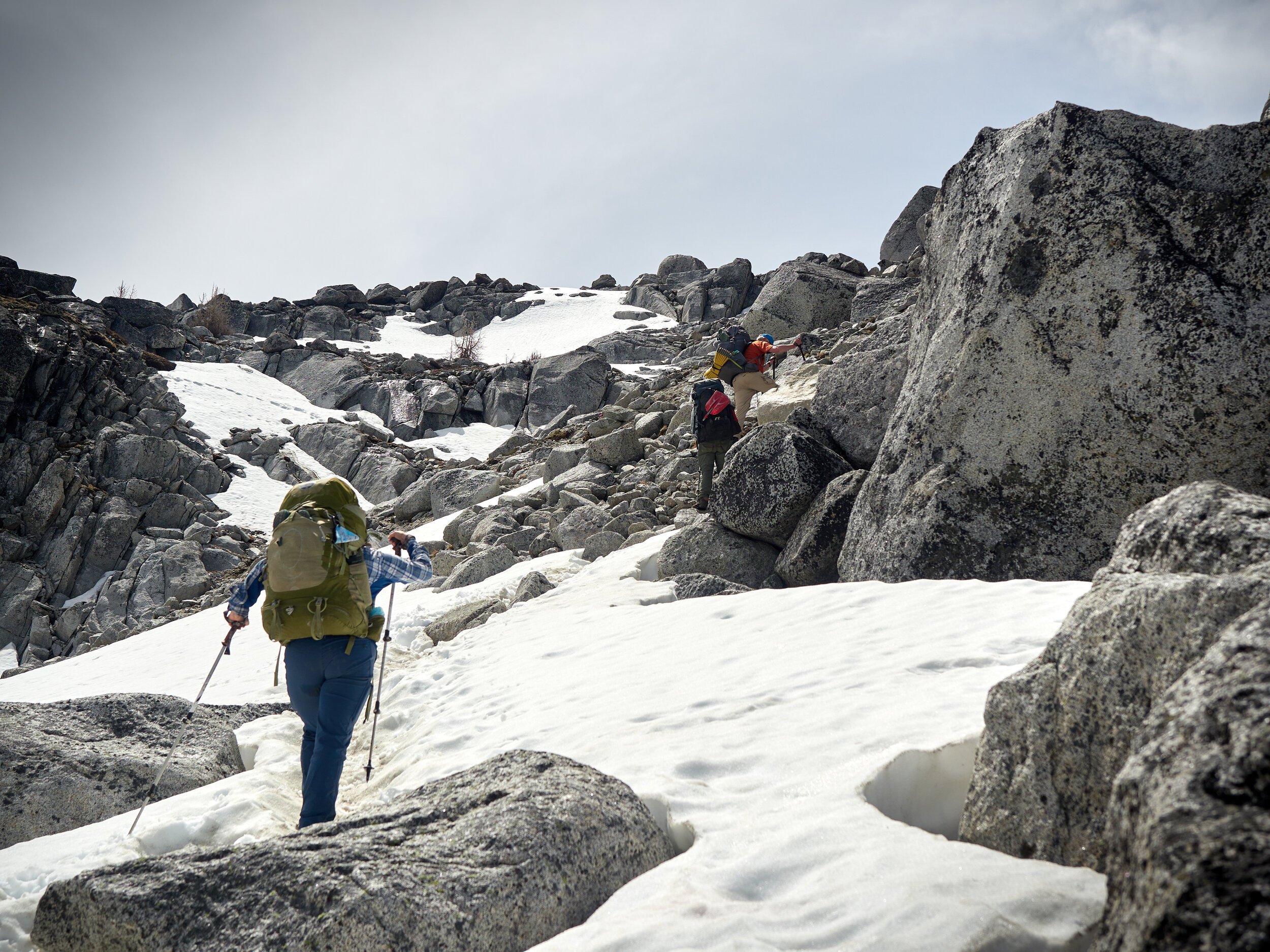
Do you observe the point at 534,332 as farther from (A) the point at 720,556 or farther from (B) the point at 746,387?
(A) the point at 720,556

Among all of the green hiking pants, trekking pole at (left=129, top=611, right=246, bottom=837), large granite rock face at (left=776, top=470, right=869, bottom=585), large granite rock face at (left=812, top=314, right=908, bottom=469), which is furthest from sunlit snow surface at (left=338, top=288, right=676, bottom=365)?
trekking pole at (left=129, top=611, right=246, bottom=837)

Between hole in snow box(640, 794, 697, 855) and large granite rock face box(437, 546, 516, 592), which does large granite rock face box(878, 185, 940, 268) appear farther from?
hole in snow box(640, 794, 697, 855)

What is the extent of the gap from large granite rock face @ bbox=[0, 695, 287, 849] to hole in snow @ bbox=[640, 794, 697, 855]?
4.39 meters

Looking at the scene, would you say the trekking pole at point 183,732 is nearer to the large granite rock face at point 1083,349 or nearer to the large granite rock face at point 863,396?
the large granite rock face at point 1083,349

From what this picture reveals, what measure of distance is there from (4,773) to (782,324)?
2152 centimetres

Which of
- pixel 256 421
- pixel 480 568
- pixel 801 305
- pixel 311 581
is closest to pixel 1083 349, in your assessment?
pixel 311 581

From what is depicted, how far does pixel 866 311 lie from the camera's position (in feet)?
71.2

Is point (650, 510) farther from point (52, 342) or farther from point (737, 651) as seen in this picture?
point (52, 342)

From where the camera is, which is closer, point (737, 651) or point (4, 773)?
point (4, 773)

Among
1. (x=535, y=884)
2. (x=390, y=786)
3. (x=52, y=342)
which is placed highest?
(x=52, y=342)

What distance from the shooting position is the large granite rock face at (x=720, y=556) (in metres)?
10.4

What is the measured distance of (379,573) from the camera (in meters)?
6.23

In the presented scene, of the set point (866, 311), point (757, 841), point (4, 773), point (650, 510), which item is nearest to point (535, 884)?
point (757, 841)

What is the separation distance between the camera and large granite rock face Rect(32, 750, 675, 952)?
3217mm
